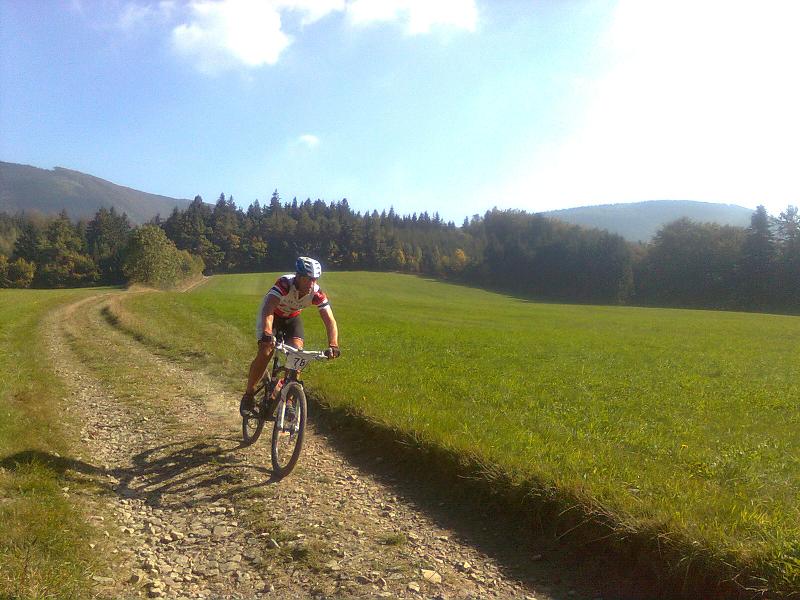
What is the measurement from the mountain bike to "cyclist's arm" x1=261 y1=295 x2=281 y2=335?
0.95 ft

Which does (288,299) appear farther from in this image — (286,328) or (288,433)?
(288,433)

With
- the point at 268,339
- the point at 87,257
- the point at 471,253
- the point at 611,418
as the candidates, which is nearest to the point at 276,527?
the point at 268,339

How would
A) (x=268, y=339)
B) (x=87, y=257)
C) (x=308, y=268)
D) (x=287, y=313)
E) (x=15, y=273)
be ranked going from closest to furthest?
(x=268, y=339) → (x=308, y=268) → (x=287, y=313) → (x=15, y=273) → (x=87, y=257)

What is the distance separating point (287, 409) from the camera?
6625 mm

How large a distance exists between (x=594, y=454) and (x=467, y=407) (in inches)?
114

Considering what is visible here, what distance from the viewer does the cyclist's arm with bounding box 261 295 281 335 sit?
672 centimetres

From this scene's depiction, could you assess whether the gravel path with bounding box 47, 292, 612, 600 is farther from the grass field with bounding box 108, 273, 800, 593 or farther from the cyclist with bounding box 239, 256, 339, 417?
the cyclist with bounding box 239, 256, 339, 417

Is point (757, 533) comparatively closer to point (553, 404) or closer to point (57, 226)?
point (553, 404)

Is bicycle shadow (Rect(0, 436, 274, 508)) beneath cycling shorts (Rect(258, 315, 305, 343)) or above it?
beneath

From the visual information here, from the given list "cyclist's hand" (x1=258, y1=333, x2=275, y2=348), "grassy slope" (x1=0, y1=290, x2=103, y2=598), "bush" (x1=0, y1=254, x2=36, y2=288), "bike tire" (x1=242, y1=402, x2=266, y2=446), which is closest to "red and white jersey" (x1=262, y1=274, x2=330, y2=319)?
"cyclist's hand" (x1=258, y1=333, x2=275, y2=348)

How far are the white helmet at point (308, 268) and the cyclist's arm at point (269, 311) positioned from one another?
1.54ft

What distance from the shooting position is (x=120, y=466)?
6.34m

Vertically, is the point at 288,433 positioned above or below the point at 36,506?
above

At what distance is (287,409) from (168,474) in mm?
1510
